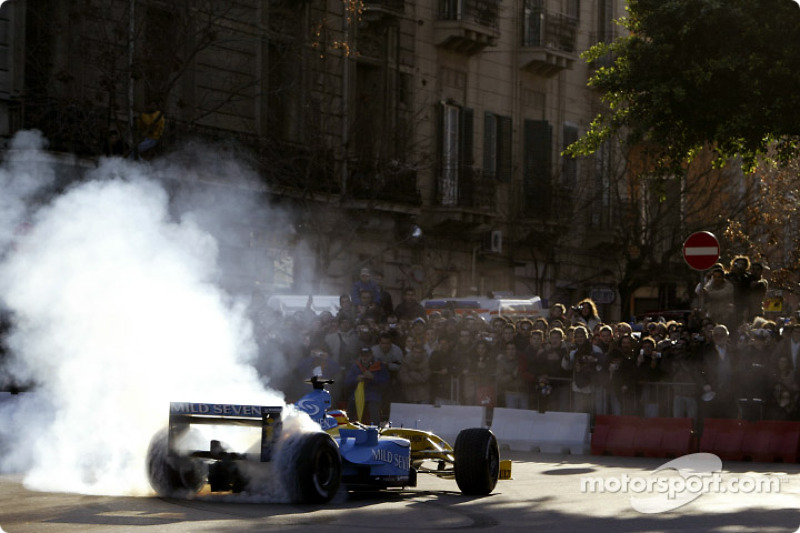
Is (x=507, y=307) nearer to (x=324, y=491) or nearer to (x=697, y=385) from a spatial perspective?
(x=697, y=385)

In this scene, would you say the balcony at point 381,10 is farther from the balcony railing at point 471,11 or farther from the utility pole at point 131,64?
the utility pole at point 131,64

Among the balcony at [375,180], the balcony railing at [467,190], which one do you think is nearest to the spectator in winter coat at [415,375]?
the balcony at [375,180]

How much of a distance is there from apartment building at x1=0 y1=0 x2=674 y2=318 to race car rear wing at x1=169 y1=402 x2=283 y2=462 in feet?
40.7

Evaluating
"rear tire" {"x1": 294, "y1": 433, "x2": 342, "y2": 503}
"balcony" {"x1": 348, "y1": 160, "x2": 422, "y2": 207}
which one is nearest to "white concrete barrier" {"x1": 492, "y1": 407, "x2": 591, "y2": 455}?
"rear tire" {"x1": 294, "y1": 433, "x2": 342, "y2": 503}

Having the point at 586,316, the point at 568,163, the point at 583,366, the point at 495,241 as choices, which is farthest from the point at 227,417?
the point at 568,163

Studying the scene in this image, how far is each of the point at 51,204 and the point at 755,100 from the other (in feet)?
31.7

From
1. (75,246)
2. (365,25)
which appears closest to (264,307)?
(75,246)

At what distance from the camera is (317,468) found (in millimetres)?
12469

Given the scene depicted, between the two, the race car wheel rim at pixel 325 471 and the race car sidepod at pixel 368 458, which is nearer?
the race car wheel rim at pixel 325 471

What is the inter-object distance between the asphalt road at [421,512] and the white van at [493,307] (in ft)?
40.3

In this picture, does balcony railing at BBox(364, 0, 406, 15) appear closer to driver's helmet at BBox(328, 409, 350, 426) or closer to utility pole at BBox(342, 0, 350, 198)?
utility pole at BBox(342, 0, 350, 198)

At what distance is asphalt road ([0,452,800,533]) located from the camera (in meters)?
10.9

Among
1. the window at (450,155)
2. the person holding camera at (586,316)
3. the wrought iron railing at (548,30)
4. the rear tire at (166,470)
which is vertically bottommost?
the rear tire at (166,470)

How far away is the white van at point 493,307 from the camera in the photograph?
2725 cm
